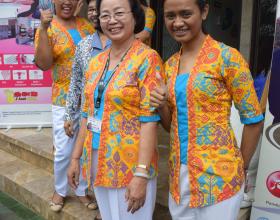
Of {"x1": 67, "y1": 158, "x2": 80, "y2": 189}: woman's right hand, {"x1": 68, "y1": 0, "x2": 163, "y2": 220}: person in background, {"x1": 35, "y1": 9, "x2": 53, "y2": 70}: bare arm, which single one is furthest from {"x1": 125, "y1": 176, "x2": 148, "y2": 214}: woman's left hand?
{"x1": 35, "y1": 9, "x2": 53, "y2": 70}: bare arm

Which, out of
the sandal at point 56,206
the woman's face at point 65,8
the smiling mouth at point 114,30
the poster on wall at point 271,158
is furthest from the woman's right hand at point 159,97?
the sandal at point 56,206

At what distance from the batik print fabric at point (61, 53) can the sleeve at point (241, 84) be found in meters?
1.50

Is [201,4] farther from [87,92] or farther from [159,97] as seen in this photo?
[87,92]

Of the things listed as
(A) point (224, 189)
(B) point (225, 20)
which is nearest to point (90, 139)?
(A) point (224, 189)

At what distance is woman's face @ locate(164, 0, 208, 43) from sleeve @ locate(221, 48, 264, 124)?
172mm

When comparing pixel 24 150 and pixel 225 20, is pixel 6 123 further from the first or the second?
pixel 225 20

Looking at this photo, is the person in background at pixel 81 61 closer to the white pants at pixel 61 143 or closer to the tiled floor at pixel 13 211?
the white pants at pixel 61 143

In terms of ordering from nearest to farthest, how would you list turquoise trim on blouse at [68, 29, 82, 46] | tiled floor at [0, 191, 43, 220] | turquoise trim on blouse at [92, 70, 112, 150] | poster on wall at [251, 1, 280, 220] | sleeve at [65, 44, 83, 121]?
turquoise trim on blouse at [92, 70, 112, 150], poster on wall at [251, 1, 280, 220], sleeve at [65, 44, 83, 121], turquoise trim on blouse at [68, 29, 82, 46], tiled floor at [0, 191, 43, 220]

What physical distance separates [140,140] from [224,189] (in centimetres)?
43

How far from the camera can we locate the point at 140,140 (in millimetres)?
1697

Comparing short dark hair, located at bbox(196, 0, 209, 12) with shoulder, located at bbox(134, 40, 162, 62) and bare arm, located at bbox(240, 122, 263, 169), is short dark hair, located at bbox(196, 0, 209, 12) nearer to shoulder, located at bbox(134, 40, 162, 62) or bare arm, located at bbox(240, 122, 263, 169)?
shoulder, located at bbox(134, 40, 162, 62)

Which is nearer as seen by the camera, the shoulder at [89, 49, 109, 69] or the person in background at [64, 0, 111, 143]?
the shoulder at [89, 49, 109, 69]

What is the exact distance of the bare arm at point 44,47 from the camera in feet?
8.10

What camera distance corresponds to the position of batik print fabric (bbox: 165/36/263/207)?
5.01 ft
